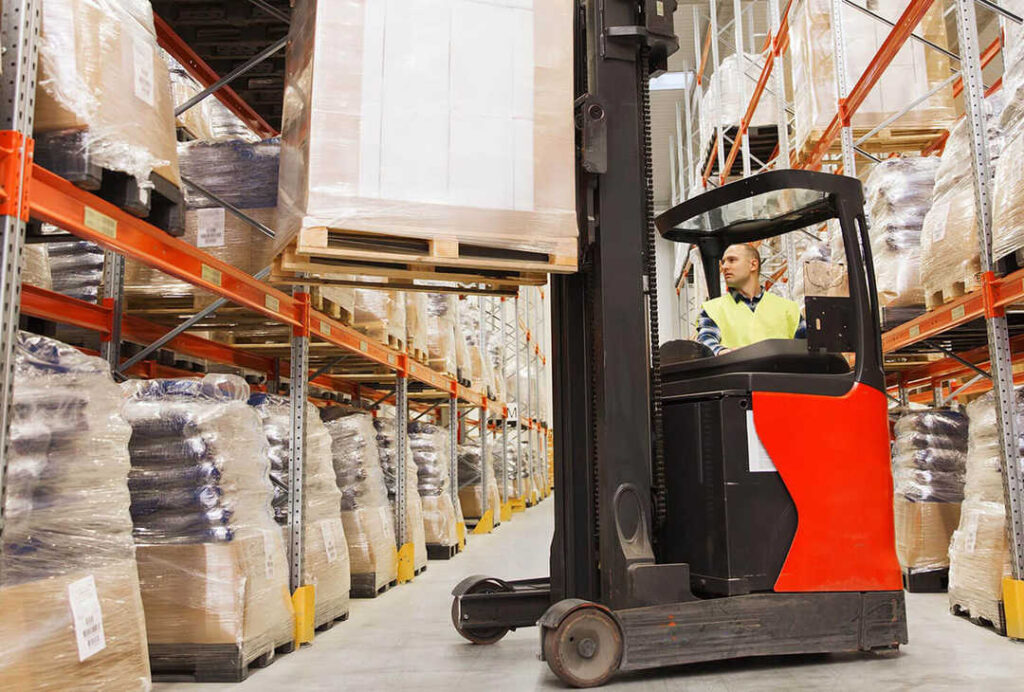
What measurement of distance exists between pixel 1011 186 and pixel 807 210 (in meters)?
0.99

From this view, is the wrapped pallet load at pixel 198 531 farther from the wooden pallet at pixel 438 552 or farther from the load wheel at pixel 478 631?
the wooden pallet at pixel 438 552

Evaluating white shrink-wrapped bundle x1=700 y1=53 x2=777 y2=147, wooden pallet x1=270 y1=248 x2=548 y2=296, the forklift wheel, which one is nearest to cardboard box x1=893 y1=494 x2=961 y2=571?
the forklift wheel

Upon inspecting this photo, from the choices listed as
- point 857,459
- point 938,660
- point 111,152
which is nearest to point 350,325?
point 111,152

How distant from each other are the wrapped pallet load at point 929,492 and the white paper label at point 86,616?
4.97 metres

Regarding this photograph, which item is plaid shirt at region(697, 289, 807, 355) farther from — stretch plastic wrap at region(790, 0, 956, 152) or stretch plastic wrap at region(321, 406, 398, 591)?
stretch plastic wrap at region(790, 0, 956, 152)

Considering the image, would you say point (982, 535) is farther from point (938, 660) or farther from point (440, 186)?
point (440, 186)

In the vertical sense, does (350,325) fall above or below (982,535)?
above

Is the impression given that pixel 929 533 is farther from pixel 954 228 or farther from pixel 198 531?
pixel 198 531

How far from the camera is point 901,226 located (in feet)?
19.4

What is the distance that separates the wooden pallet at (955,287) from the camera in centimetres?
454

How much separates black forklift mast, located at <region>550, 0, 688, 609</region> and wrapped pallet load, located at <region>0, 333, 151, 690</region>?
1.73 m

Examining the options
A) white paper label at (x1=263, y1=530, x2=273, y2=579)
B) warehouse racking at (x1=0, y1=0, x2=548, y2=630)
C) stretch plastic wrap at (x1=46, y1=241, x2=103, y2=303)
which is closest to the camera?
warehouse racking at (x1=0, y1=0, x2=548, y2=630)

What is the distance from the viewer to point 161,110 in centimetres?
308

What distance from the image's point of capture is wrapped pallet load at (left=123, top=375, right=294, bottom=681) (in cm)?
347
